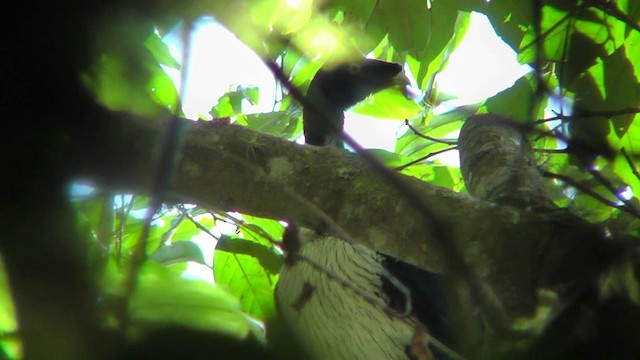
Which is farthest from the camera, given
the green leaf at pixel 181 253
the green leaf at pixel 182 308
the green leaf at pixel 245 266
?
the green leaf at pixel 245 266

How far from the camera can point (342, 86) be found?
238 cm

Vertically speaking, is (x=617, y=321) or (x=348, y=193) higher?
(x=348, y=193)

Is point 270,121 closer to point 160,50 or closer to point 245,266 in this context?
point 245,266

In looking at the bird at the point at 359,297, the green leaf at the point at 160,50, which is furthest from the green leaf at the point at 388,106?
the green leaf at the point at 160,50

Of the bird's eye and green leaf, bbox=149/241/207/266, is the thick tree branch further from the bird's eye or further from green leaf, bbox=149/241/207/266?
the bird's eye

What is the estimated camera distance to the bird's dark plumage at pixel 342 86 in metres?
2.13

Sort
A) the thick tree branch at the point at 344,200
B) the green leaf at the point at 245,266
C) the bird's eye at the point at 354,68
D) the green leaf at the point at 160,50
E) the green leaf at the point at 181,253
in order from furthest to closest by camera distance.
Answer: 1. the bird's eye at the point at 354,68
2. the green leaf at the point at 245,266
3. the green leaf at the point at 181,253
4. the thick tree branch at the point at 344,200
5. the green leaf at the point at 160,50

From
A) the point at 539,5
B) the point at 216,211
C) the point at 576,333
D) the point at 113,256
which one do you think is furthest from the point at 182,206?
the point at 576,333

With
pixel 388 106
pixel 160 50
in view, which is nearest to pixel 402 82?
pixel 388 106

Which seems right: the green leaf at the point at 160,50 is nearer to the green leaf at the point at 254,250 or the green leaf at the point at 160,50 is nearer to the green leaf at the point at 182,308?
the green leaf at the point at 182,308

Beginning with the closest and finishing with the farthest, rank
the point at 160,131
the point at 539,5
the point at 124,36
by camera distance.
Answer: the point at 124,36, the point at 539,5, the point at 160,131

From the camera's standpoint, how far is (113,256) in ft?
2.46

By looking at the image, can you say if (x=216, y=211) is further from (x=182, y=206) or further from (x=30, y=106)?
(x=30, y=106)

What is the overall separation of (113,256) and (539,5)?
59 centimetres
